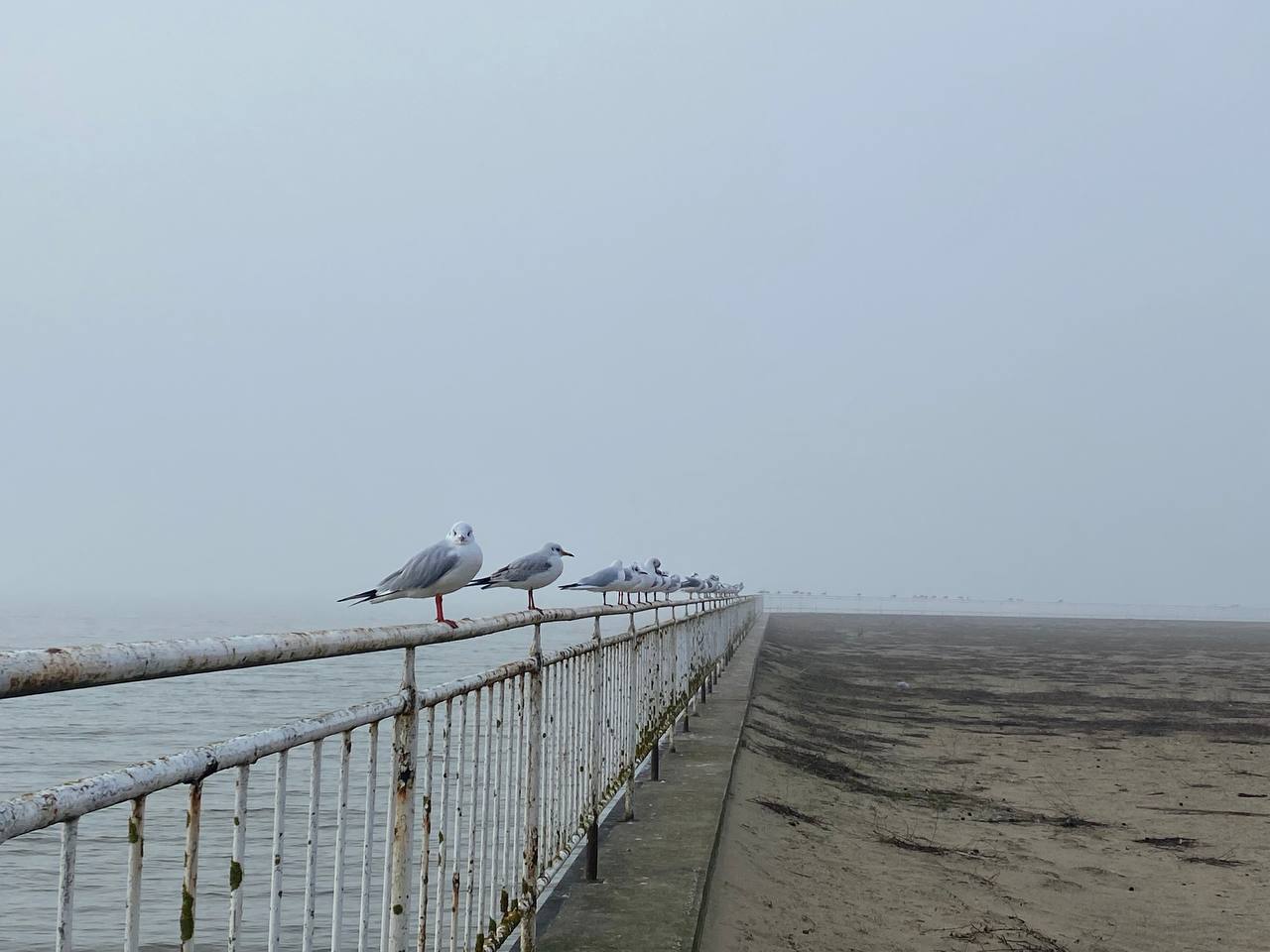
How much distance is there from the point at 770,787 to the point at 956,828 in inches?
59.7

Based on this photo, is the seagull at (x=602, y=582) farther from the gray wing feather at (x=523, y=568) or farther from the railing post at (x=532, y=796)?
the railing post at (x=532, y=796)

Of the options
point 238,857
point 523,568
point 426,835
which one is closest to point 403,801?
point 426,835

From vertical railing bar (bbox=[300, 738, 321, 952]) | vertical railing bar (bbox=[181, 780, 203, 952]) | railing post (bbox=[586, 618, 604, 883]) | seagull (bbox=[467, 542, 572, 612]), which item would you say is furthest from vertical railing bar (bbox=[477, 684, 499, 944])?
seagull (bbox=[467, 542, 572, 612])

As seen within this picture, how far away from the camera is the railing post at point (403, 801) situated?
2855 millimetres

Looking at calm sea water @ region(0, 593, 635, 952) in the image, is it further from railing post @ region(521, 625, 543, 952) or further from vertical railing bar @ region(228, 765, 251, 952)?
railing post @ region(521, 625, 543, 952)

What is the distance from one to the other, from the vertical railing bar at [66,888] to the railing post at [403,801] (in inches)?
51.2

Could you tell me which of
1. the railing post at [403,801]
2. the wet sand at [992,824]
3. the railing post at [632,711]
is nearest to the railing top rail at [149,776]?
the railing post at [403,801]

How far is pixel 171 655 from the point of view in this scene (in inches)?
68.3

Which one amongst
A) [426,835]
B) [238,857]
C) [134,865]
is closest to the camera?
[134,865]

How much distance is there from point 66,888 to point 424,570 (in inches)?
149

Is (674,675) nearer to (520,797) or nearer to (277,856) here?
(520,797)

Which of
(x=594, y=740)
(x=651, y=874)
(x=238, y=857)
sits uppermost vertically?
(x=238, y=857)

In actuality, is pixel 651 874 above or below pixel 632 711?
below

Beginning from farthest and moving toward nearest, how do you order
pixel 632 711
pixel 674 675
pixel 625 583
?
1. pixel 625 583
2. pixel 674 675
3. pixel 632 711
